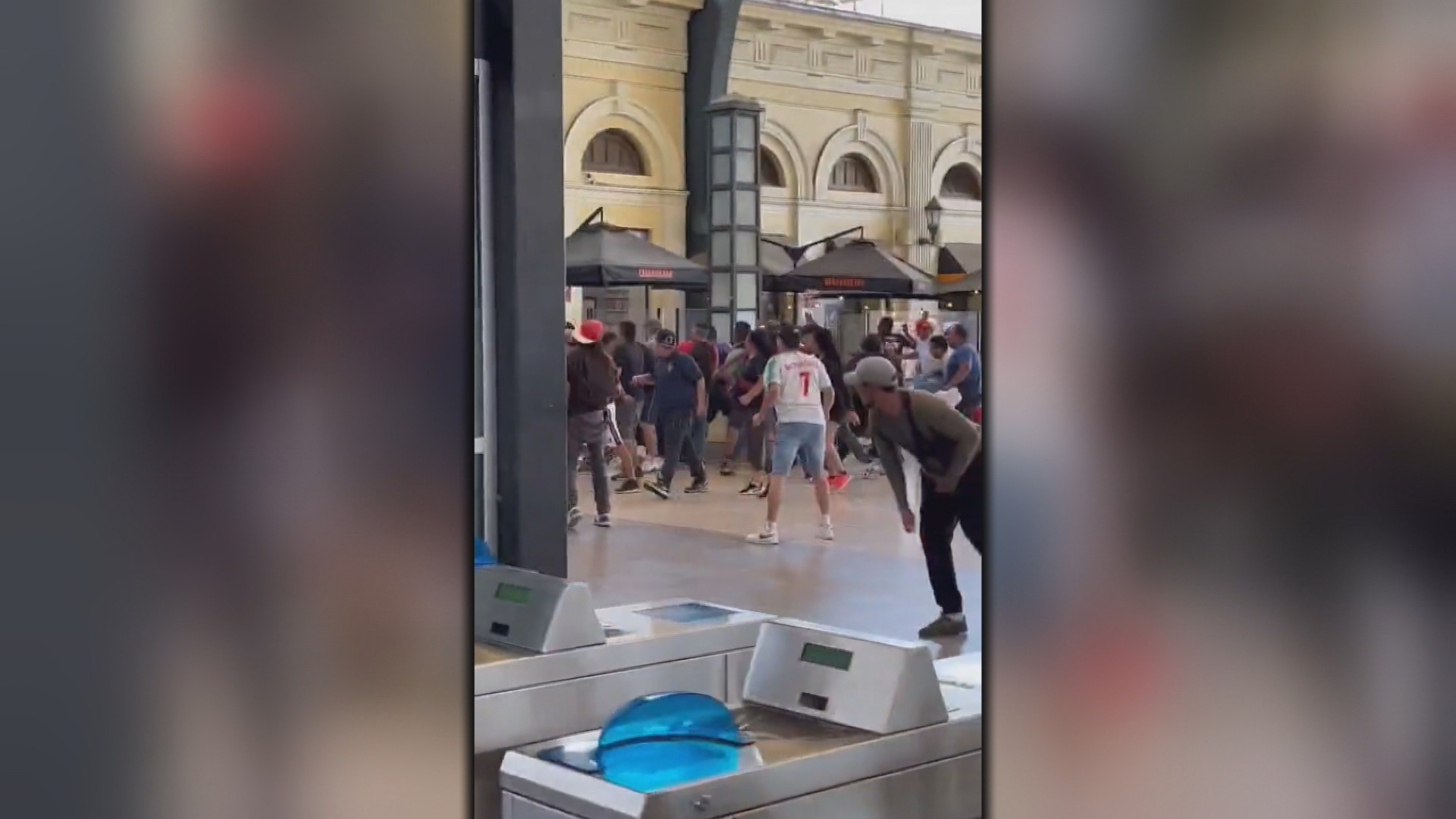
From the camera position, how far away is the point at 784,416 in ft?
26.8

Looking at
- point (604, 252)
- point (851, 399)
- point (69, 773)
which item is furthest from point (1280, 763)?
point (604, 252)

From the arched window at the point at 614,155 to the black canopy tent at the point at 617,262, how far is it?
12.2 ft

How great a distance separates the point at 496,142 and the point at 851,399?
274 inches

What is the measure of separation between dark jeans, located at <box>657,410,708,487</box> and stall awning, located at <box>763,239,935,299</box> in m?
4.29

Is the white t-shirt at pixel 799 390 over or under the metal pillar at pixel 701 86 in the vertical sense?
under

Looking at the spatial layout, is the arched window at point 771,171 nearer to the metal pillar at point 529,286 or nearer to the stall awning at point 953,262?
the stall awning at point 953,262

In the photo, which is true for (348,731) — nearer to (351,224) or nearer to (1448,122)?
(351,224)

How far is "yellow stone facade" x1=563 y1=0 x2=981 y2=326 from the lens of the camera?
53.9ft

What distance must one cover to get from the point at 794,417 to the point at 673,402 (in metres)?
2.05

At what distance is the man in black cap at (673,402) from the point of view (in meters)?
10.1

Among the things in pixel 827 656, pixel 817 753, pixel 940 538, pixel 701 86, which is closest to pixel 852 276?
pixel 701 86

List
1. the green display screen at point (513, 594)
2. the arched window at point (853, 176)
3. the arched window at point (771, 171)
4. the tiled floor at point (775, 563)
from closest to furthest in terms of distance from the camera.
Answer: the green display screen at point (513, 594), the tiled floor at point (775, 563), the arched window at point (771, 171), the arched window at point (853, 176)

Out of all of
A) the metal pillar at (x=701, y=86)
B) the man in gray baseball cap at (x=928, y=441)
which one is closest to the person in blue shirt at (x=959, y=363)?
the man in gray baseball cap at (x=928, y=441)

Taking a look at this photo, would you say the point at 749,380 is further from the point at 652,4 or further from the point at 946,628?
the point at 652,4
